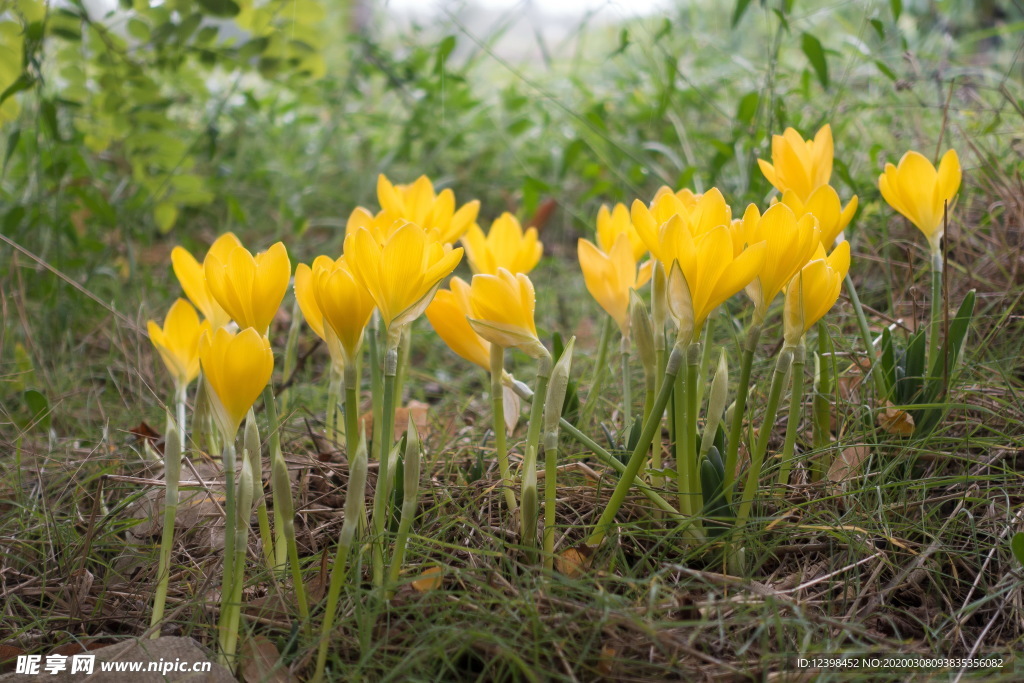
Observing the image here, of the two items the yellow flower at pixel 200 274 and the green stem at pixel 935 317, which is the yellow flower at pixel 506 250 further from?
the green stem at pixel 935 317

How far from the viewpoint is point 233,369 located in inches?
36.3

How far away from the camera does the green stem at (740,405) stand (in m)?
1.04

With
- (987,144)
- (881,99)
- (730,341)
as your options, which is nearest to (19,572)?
(730,341)

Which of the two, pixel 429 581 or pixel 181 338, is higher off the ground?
pixel 181 338

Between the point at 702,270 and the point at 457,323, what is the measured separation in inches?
14.5

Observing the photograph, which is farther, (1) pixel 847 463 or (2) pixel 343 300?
(1) pixel 847 463

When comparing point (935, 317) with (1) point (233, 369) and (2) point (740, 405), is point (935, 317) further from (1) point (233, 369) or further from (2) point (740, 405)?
(1) point (233, 369)

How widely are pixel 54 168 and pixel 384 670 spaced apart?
5.95 ft

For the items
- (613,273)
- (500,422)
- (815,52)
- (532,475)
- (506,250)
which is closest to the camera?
(532,475)

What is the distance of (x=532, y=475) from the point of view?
102 centimetres

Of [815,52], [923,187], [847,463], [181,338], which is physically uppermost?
[815,52]

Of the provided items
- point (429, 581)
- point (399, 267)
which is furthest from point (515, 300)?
point (429, 581)

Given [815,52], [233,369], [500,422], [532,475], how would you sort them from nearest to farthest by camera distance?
1. [233,369]
2. [532,475]
3. [500,422]
4. [815,52]

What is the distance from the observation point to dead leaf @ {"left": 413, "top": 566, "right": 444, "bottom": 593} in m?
1.01
